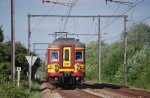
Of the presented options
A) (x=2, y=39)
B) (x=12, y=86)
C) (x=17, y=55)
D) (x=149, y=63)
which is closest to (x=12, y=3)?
(x=12, y=86)

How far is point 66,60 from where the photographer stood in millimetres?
31500

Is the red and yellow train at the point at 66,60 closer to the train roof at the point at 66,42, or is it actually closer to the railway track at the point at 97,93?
the train roof at the point at 66,42

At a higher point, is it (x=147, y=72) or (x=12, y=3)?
(x=12, y=3)

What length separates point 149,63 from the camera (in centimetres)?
4169

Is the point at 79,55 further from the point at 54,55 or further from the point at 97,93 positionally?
the point at 97,93

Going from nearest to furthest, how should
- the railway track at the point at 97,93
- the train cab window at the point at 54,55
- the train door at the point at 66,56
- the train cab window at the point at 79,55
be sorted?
the railway track at the point at 97,93, the train door at the point at 66,56, the train cab window at the point at 79,55, the train cab window at the point at 54,55

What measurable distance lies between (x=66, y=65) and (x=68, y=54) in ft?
2.46

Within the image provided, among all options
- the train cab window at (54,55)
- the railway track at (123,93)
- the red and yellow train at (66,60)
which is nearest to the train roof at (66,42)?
the red and yellow train at (66,60)

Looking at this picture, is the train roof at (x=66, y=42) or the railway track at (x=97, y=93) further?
the train roof at (x=66, y=42)

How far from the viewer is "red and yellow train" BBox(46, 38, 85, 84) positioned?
1240 inches

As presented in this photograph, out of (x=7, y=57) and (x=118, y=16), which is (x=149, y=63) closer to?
(x=118, y=16)

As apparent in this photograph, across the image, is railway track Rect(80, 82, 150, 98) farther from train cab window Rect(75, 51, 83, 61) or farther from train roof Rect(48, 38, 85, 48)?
train roof Rect(48, 38, 85, 48)

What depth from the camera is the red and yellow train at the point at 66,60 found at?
31.5 metres

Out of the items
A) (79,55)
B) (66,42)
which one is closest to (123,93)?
(79,55)
